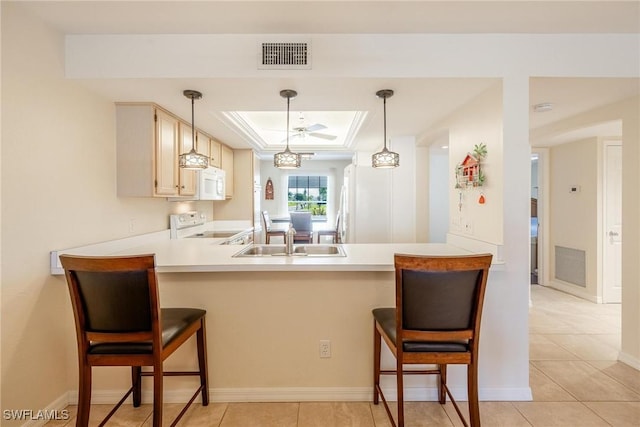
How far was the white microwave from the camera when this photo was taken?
338 centimetres

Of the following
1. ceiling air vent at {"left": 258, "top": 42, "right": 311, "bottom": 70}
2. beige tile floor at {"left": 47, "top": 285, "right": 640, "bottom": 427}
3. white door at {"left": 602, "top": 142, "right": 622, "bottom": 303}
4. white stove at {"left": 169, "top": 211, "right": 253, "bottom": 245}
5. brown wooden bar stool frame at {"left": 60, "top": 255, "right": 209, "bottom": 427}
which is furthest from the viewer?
white door at {"left": 602, "top": 142, "right": 622, "bottom": 303}

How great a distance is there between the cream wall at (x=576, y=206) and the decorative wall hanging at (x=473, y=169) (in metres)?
2.62

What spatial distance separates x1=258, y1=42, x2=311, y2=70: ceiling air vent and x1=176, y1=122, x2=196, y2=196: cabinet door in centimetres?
146

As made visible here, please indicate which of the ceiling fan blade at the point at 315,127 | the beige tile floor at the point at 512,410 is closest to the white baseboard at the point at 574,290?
the beige tile floor at the point at 512,410

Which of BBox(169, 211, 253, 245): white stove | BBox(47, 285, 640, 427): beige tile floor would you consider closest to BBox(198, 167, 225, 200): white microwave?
BBox(169, 211, 253, 245): white stove

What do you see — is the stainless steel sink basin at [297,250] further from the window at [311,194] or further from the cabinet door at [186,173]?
the window at [311,194]

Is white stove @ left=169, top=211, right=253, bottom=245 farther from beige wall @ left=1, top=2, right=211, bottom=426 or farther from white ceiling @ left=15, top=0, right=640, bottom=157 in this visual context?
white ceiling @ left=15, top=0, right=640, bottom=157

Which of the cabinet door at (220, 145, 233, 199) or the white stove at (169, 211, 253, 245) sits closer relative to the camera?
the white stove at (169, 211, 253, 245)

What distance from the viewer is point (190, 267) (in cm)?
183

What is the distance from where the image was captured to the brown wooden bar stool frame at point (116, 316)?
1374 mm

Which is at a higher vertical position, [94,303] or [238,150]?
[238,150]

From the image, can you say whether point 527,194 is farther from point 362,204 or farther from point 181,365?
point 181,365

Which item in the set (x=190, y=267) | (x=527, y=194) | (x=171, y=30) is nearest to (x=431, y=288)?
(x=527, y=194)

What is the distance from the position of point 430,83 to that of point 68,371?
120 inches
